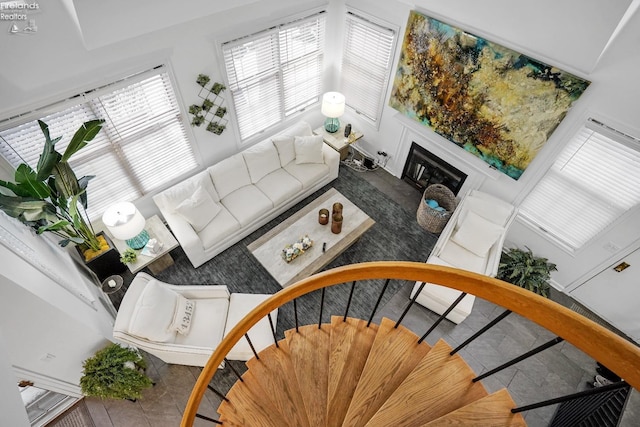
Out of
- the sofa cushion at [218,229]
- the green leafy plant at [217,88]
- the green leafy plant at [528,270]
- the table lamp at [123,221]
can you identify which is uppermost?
the green leafy plant at [217,88]

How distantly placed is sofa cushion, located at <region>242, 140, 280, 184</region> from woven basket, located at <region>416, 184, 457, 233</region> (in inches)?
91.6

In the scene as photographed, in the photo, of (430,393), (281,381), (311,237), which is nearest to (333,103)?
(311,237)

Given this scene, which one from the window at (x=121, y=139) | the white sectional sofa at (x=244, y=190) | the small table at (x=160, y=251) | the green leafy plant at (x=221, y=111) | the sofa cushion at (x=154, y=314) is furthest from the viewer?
the green leafy plant at (x=221, y=111)

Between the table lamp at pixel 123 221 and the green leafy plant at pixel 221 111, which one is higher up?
the green leafy plant at pixel 221 111

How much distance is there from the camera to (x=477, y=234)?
4109 mm

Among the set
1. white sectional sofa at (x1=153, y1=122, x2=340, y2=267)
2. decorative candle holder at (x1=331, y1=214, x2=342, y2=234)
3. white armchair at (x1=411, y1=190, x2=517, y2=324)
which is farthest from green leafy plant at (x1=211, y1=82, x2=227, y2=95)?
white armchair at (x1=411, y1=190, x2=517, y2=324)

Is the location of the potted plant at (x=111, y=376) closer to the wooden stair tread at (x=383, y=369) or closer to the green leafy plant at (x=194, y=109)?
the wooden stair tread at (x=383, y=369)

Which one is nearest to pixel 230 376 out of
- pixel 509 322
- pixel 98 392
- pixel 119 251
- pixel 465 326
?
pixel 98 392

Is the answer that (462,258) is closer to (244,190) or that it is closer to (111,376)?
(244,190)

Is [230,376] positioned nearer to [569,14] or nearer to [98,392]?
[98,392]

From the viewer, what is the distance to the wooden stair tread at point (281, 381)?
Result: 80.6 inches

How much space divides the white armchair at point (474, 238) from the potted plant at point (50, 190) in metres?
3.84

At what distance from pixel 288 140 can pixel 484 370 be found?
12.8 ft

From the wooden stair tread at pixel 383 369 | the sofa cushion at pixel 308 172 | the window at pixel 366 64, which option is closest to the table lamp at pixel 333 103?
the window at pixel 366 64
